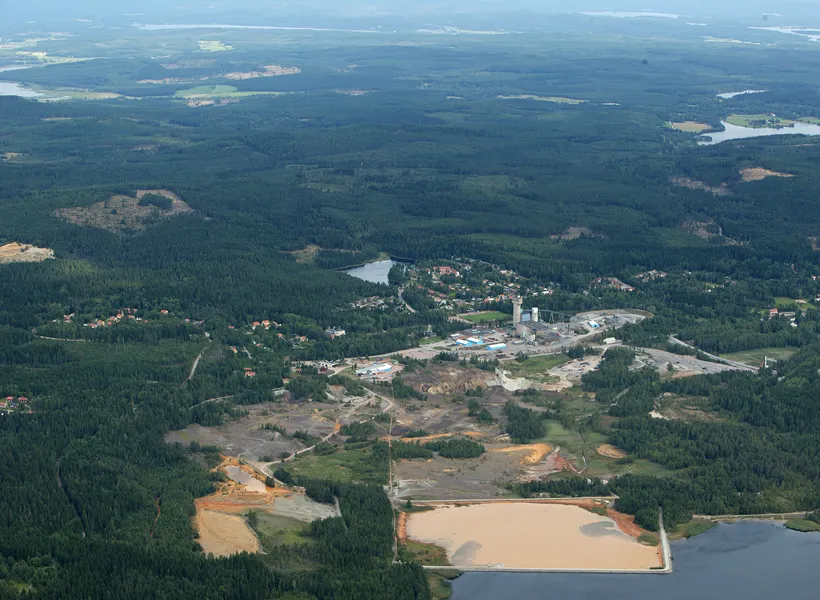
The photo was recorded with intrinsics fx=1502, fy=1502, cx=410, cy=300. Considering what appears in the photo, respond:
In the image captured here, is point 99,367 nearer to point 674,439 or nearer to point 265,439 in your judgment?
point 265,439

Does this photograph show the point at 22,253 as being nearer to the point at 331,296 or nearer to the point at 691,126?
the point at 331,296

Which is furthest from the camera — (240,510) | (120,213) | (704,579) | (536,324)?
(120,213)

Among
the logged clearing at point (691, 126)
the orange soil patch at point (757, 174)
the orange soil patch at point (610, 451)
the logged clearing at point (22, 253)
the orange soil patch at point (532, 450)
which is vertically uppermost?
the orange soil patch at point (610, 451)

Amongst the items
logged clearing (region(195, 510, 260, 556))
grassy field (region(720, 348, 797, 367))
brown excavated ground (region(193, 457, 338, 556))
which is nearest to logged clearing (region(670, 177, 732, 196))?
grassy field (region(720, 348, 797, 367))

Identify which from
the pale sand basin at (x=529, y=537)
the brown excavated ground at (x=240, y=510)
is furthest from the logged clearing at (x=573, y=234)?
the brown excavated ground at (x=240, y=510)

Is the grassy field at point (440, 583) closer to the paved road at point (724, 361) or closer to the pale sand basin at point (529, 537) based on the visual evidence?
the pale sand basin at point (529, 537)

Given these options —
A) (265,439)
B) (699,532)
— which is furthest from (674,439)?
(265,439)

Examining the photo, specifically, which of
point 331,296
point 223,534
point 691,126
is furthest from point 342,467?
point 691,126
